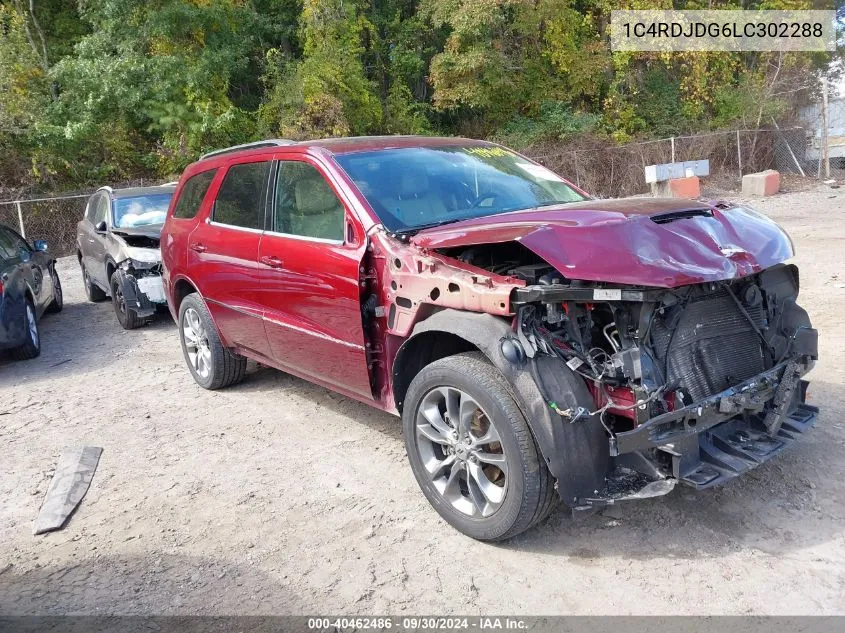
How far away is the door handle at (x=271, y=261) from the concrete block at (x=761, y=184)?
17.3 metres

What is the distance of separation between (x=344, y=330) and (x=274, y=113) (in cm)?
1984

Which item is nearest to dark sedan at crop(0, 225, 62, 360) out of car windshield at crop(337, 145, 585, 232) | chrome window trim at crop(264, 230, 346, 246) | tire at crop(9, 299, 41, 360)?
tire at crop(9, 299, 41, 360)

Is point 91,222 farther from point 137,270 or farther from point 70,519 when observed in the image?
point 70,519

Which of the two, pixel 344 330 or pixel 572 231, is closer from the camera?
pixel 572 231

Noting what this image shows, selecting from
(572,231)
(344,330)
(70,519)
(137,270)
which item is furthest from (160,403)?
(572,231)

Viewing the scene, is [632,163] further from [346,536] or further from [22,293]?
[346,536]

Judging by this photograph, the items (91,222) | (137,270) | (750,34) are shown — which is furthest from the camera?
(750,34)

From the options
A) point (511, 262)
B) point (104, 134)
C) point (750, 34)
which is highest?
point (750, 34)

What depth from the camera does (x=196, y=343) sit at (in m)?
5.94

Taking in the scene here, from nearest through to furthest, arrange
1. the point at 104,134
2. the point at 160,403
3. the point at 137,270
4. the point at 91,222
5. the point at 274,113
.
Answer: the point at 160,403 → the point at 137,270 → the point at 91,222 → the point at 104,134 → the point at 274,113

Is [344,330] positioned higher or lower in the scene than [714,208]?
lower

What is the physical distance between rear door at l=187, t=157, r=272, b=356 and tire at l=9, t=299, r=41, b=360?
2.83 meters

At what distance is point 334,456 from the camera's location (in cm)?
438

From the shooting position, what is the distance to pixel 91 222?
33.4 ft
